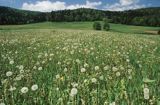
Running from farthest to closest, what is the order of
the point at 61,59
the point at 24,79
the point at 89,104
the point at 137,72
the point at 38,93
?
the point at 61,59
the point at 137,72
the point at 24,79
the point at 38,93
the point at 89,104

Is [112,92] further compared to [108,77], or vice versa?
[108,77]

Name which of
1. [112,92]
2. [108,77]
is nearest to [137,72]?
[108,77]

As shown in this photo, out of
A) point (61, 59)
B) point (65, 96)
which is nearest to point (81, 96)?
point (65, 96)

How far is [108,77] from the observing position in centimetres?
609

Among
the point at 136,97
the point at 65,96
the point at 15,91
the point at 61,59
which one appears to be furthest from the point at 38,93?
the point at 61,59

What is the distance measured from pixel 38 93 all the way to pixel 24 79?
3.61 feet

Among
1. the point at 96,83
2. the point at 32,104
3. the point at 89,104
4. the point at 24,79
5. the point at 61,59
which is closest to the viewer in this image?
the point at 89,104

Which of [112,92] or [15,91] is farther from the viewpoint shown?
[15,91]

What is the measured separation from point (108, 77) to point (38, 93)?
56.9 inches

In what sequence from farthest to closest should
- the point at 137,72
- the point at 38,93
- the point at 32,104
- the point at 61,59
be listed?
the point at 61,59 → the point at 137,72 → the point at 38,93 → the point at 32,104

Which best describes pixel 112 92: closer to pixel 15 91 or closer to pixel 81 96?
pixel 81 96

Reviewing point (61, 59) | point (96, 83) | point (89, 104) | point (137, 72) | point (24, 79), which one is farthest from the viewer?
point (61, 59)

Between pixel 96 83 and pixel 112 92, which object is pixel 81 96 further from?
pixel 96 83

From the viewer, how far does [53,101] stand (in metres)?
4.74
